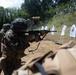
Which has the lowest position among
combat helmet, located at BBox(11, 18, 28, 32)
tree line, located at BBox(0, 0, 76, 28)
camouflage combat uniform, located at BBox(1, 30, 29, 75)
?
tree line, located at BBox(0, 0, 76, 28)

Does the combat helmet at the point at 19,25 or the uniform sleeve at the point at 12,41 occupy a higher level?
the combat helmet at the point at 19,25

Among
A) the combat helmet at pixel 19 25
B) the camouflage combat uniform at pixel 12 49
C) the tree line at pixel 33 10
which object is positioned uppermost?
the combat helmet at pixel 19 25

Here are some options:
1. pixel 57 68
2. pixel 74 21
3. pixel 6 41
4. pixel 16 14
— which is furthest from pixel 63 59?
pixel 16 14

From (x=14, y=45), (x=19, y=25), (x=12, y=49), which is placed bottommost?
(x=12, y=49)

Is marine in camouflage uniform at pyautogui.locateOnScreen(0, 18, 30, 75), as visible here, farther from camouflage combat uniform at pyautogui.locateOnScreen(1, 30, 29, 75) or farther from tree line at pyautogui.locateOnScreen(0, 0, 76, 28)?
tree line at pyautogui.locateOnScreen(0, 0, 76, 28)

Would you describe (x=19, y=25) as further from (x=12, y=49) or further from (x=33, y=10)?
(x=33, y=10)

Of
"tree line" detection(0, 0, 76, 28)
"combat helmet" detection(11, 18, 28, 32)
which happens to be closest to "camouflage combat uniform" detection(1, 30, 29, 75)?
"combat helmet" detection(11, 18, 28, 32)

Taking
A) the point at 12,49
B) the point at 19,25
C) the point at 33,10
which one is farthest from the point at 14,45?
the point at 33,10

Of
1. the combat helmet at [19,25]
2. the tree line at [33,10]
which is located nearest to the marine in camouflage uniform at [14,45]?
the combat helmet at [19,25]

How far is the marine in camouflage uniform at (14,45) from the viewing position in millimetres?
6414

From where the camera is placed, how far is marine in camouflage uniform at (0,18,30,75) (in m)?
6.41

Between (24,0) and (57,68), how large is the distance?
62.6m

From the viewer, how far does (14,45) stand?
6375 mm

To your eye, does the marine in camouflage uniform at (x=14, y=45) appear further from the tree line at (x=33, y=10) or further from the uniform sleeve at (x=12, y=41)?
the tree line at (x=33, y=10)
